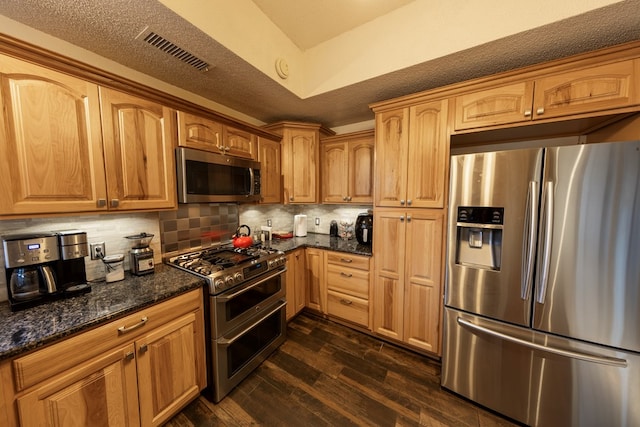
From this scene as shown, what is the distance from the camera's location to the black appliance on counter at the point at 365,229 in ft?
8.16

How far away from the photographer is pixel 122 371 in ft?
3.76

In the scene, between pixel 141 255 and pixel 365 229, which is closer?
pixel 141 255

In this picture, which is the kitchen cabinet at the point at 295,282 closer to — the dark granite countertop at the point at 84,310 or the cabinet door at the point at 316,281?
the cabinet door at the point at 316,281

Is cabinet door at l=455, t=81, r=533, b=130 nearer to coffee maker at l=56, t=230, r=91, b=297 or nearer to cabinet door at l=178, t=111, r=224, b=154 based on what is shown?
cabinet door at l=178, t=111, r=224, b=154

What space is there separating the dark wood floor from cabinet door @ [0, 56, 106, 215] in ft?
5.03

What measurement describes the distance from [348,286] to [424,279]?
770mm

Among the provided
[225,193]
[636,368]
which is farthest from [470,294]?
[225,193]

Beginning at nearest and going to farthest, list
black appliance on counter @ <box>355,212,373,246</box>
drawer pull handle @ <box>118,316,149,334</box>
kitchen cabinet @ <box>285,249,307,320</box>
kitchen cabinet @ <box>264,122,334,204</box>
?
1. drawer pull handle @ <box>118,316,149,334</box>
2. kitchen cabinet @ <box>285,249,307,320</box>
3. black appliance on counter @ <box>355,212,373,246</box>
4. kitchen cabinet @ <box>264,122,334,204</box>

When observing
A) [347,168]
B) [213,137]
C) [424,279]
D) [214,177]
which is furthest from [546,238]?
[213,137]

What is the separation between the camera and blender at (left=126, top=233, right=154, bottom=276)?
1.56 meters

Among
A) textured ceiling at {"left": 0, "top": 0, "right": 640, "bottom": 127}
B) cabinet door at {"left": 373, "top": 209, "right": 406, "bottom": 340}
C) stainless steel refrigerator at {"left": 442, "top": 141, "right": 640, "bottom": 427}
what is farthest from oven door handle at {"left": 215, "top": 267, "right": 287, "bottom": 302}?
textured ceiling at {"left": 0, "top": 0, "right": 640, "bottom": 127}

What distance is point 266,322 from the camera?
1.95 metres

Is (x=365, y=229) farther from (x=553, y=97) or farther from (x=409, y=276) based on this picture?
(x=553, y=97)

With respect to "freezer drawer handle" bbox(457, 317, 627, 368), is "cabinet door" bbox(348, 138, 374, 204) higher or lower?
higher
